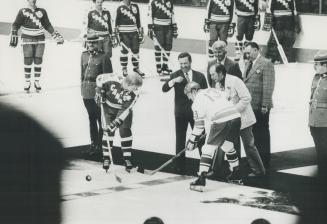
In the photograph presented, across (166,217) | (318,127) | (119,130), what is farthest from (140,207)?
(318,127)

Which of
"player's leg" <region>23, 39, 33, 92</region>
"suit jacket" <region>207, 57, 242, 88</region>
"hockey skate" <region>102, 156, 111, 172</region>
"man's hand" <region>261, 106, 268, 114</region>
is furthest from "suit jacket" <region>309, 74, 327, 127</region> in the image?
"player's leg" <region>23, 39, 33, 92</region>

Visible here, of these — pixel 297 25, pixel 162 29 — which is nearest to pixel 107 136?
pixel 162 29

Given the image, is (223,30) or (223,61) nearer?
(223,61)

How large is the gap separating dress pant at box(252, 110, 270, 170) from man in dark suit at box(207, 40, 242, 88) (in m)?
0.29

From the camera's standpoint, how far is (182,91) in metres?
5.06

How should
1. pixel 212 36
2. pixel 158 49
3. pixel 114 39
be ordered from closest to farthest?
pixel 212 36
pixel 158 49
pixel 114 39

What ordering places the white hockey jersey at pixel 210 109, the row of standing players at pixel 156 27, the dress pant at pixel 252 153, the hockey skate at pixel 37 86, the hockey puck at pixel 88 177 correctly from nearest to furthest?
1. the white hockey jersey at pixel 210 109
2. the hockey puck at pixel 88 177
3. the dress pant at pixel 252 153
4. the row of standing players at pixel 156 27
5. the hockey skate at pixel 37 86

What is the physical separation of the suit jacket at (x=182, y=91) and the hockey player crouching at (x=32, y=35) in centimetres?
82

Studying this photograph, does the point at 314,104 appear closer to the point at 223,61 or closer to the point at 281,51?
the point at 223,61

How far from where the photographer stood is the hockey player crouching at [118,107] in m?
5.06

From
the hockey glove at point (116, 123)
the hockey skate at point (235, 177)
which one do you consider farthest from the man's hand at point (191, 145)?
the hockey glove at point (116, 123)

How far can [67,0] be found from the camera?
17.7 feet

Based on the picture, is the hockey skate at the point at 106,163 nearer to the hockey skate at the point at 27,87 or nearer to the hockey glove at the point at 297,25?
the hockey skate at the point at 27,87

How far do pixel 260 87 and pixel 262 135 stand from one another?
0.28m
